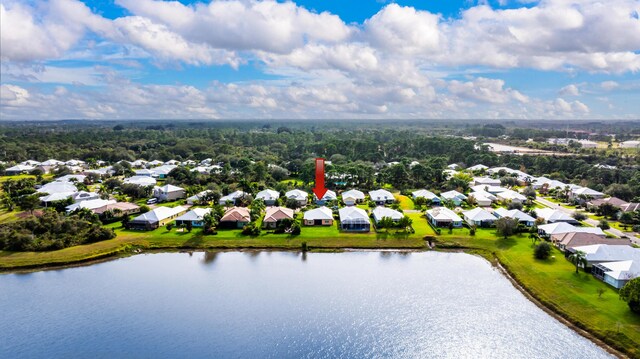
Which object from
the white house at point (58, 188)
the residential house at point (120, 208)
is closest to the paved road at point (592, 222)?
the residential house at point (120, 208)

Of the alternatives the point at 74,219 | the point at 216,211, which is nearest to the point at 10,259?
the point at 74,219

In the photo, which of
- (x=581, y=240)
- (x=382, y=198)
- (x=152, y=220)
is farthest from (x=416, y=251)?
(x=152, y=220)

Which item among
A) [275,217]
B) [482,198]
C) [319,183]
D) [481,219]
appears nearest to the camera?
[275,217]

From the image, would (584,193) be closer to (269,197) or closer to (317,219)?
(317,219)

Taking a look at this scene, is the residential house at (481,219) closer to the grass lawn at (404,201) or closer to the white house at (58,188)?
the grass lawn at (404,201)

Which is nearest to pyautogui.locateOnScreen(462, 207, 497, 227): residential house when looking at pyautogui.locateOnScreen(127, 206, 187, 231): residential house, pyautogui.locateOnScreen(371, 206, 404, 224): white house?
pyautogui.locateOnScreen(371, 206, 404, 224): white house

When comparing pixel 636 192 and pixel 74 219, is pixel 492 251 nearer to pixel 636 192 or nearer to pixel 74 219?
pixel 636 192
